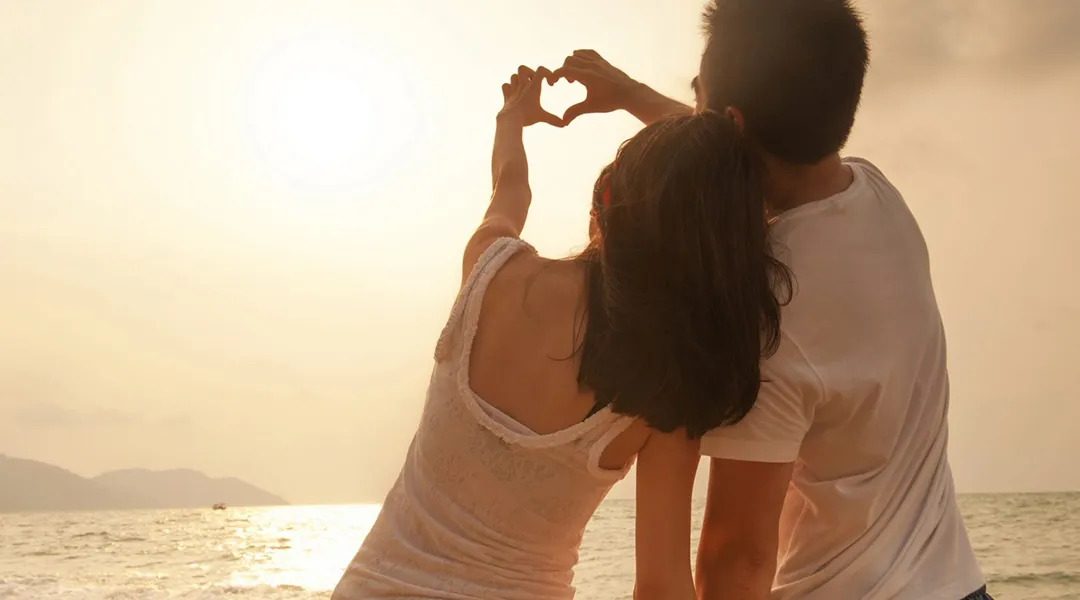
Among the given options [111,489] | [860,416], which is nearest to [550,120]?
[860,416]

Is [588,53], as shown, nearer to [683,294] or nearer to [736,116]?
[736,116]

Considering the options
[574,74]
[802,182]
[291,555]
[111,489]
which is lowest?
[802,182]

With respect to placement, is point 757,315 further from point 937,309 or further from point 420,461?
point 420,461

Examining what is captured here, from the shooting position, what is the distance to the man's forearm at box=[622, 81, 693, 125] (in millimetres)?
2158

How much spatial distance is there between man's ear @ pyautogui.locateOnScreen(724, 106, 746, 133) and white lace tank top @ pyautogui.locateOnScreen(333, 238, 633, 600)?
0.47 metres

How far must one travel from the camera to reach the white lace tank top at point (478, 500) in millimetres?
1545

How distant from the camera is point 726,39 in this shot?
1707mm

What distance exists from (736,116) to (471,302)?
1.95ft

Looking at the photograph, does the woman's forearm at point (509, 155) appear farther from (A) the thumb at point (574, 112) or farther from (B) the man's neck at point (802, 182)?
(B) the man's neck at point (802, 182)

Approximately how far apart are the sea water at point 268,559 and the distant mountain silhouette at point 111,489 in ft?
221

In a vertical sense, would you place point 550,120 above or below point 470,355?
above

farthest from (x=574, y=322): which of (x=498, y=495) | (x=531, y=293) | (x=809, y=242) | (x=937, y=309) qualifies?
(x=937, y=309)

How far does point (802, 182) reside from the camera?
167 centimetres

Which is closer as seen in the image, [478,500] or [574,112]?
[478,500]
